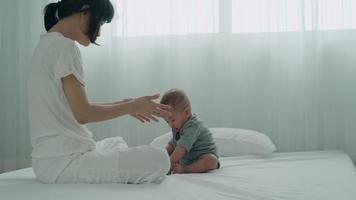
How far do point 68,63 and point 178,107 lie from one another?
62 cm

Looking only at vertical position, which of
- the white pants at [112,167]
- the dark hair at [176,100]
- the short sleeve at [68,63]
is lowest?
the white pants at [112,167]

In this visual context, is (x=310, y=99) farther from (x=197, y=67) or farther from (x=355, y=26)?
(x=197, y=67)

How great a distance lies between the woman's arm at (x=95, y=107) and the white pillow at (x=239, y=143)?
89 cm

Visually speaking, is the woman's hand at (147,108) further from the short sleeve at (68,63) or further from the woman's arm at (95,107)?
the short sleeve at (68,63)

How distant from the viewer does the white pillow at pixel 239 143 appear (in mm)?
2447

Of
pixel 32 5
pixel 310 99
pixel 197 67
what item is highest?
pixel 32 5

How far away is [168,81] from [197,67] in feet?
0.63

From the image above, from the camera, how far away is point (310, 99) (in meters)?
2.83

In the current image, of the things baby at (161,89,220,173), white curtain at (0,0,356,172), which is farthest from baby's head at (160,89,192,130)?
white curtain at (0,0,356,172)

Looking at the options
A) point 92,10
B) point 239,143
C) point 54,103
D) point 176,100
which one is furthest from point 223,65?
point 54,103

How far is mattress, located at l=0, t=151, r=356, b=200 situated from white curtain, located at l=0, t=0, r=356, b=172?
83 centimetres

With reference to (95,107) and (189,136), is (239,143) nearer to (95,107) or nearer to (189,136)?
(189,136)

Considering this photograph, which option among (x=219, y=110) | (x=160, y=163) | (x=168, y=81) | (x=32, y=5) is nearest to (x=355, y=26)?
(x=219, y=110)

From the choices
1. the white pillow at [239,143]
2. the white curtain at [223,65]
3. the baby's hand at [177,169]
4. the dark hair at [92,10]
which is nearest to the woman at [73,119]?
the dark hair at [92,10]
